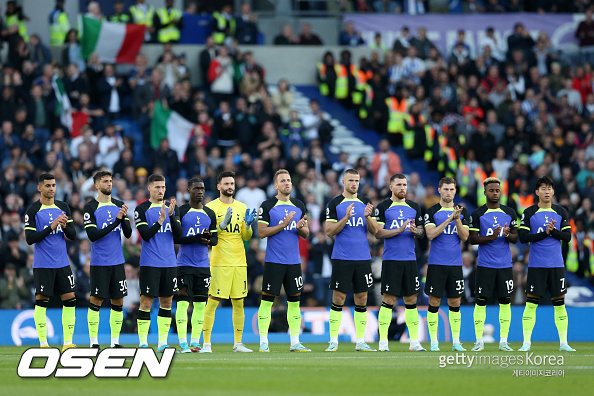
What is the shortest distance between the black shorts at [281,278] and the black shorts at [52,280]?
3.15 meters

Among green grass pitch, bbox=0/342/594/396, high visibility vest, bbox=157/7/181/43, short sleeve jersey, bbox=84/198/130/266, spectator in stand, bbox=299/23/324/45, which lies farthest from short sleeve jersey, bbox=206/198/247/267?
spectator in stand, bbox=299/23/324/45

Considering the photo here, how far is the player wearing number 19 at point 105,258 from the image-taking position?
635 inches

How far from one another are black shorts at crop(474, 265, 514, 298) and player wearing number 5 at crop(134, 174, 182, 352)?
203 inches

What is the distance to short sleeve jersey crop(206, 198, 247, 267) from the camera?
54.8 ft

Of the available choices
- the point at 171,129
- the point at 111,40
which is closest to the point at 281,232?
the point at 171,129

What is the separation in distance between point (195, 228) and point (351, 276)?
8.80 feet

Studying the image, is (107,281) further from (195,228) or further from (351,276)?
(351,276)

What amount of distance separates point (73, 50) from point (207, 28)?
466 centimetres

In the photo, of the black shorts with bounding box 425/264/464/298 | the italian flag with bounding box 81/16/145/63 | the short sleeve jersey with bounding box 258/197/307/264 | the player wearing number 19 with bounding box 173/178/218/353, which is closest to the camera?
the player wearing number 19 with bounding box 173/178/218/353

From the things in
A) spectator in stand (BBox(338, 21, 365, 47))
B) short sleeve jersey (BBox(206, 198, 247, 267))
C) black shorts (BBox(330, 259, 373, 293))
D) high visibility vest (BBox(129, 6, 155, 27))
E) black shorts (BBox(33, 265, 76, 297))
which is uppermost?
high visibility vest (BBox(129, 6, 155, 27))

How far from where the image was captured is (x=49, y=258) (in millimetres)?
16547

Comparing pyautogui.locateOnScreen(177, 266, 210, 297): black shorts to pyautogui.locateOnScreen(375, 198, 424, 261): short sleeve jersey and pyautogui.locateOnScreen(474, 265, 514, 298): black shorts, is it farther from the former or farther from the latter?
pyautogui.locateOnScreen(474, 265, 514, 298): black shorts

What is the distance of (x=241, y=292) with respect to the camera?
1669cm

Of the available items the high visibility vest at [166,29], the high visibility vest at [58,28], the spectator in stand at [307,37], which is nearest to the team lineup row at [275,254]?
the high visibility vest at [58,28]
